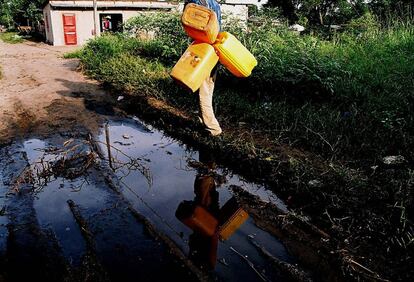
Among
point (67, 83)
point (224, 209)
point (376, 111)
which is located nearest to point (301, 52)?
point (376, 111)

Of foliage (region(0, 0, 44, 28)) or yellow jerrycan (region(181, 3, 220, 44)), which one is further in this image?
foliage (region(0, 0, 44, 28))

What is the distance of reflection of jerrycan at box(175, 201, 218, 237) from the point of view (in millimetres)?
2601

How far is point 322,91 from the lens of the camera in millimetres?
5023

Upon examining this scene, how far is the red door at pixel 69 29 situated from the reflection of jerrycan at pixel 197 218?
19034 millimetres

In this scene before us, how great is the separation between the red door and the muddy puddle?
667 inches

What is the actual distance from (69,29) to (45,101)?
1481cm

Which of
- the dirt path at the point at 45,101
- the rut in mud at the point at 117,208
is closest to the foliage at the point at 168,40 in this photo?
the dirt path at the point at 45,101

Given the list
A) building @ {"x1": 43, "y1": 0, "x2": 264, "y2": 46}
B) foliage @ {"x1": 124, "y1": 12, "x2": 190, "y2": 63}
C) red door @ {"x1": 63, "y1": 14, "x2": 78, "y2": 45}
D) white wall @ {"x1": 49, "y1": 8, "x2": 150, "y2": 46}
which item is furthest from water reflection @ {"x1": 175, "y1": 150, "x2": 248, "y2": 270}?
red door @ {"x1": 63, "y1": 14, "x2": 78, "y2": 45}

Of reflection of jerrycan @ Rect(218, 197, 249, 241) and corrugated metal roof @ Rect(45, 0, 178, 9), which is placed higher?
reflection of jerrycan @ Rect(218, 197, 249, 241)

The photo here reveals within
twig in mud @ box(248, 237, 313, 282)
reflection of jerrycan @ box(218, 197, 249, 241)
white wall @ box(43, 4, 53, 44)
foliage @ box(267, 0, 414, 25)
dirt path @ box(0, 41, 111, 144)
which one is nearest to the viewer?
twig in mud @ box(248, 237, 313, 282)

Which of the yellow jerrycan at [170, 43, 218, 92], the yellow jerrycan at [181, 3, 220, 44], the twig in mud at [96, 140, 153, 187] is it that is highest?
the yellow jerrycan at [181, 3, 220, 44]

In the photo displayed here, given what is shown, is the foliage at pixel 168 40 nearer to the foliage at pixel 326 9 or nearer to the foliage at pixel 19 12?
the foliage at pixel 326 9

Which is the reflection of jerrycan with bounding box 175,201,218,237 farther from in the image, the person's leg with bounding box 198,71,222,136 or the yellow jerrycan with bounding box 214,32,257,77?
the yellow jerrycan with bounding box 214,32,257,77

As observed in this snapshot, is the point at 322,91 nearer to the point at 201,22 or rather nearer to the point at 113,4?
the point at 201,22
